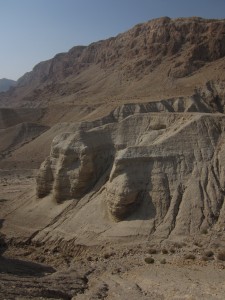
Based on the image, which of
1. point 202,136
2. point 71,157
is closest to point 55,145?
point 71,157

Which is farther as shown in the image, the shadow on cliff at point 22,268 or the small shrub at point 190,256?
the shadow on cliff at point 22,268

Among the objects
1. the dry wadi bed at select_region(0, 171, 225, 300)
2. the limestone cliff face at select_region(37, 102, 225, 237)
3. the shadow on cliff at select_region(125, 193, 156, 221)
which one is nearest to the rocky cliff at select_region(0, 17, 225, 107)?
the limestone cliff face at select_region(37, 102, 225, 237)

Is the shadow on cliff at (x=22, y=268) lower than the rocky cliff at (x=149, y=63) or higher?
lower

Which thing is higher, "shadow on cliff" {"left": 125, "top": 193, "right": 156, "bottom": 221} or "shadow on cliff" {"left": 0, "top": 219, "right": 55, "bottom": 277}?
"shadow on cliff" {"left": 125, "top": 193, "right": 156, "bottom": 221}

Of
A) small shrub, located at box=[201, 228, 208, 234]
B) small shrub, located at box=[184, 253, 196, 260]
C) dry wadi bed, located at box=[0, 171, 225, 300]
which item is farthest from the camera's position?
small shrub, located at box=[201, 228, 208, 234]

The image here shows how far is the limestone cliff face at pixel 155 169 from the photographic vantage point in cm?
2497

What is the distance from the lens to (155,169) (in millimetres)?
26453

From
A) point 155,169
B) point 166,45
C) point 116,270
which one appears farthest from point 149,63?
point 116,270

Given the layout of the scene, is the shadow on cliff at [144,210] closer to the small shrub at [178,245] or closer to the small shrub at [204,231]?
the small shrub at [178,245]

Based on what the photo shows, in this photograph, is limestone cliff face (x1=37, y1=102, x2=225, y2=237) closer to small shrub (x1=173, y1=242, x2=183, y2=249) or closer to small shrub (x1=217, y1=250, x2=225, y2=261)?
small shrub (x1=173, y1=242, x2=183, y2=249)

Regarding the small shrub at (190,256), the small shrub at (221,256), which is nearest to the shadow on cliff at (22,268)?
the small shrub at (190,256)

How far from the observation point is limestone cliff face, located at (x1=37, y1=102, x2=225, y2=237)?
25.0 m

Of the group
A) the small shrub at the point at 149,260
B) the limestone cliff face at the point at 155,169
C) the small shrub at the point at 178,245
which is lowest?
the small shrub at the point at 149,260

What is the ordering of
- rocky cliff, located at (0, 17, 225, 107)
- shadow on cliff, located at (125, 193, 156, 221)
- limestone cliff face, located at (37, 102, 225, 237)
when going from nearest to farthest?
limestone cliff face, located at (37, 102, 225, 237), shadow on cliff, located at (125, 193, 156, 221), rocky cliff, located at (0, 17, 225, 107)
